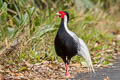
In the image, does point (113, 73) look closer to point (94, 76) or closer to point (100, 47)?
point (94, 76)

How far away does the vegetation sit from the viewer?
6.51m

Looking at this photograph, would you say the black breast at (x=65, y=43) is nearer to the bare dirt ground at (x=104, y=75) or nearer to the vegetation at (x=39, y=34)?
the bare dirt ground at (x=104, y=75)

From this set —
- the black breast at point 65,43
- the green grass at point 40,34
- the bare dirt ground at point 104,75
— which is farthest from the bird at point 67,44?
the green grass at point 40,34

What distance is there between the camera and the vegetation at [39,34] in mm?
6508

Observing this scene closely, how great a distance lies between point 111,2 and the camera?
46.8 ft

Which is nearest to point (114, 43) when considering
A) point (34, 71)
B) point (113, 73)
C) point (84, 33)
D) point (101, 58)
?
point (84, 33)

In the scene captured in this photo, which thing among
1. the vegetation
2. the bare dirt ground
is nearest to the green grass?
the vegetation

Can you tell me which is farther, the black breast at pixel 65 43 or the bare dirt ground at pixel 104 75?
the black breast at pixel 65 43

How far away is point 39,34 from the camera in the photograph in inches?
316

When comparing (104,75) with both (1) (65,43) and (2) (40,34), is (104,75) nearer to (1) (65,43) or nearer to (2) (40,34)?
(1) (65,43)

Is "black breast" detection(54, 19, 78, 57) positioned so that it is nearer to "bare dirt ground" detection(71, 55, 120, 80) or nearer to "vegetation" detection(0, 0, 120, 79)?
"bare dirt ground" detection(71, 55, 120, 80)

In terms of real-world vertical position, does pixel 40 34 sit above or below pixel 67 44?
above

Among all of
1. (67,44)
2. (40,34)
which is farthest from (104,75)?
(40,34)

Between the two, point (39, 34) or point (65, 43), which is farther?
point (39, 34)
